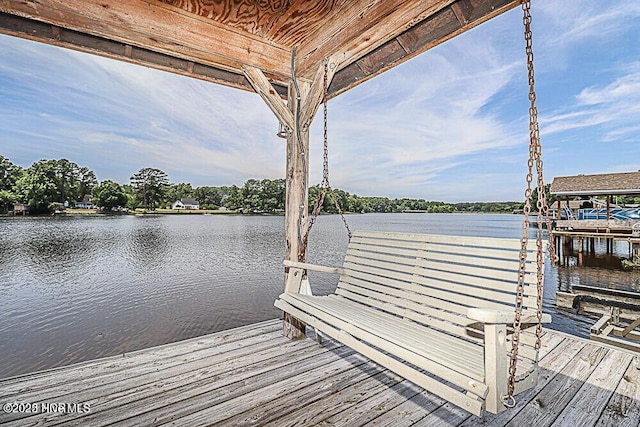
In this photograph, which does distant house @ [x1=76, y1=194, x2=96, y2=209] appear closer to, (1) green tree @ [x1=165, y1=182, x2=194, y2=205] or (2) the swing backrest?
(1) green tree @ [x1=165, y1=182, x2=194, y2=205]

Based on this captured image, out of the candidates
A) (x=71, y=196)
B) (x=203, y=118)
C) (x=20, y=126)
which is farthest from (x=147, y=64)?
(x=71, y=196)

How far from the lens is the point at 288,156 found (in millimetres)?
2730

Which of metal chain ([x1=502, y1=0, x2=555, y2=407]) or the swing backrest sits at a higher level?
metal chain ([x1=502, y1=0, x2=555, y2=407])

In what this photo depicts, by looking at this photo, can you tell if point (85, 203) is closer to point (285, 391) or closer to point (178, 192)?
point (178, 192)

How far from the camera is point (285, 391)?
5.94 ft

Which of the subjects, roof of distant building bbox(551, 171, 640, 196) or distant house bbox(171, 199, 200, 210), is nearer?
roof of distant building bbox(551, 171, 640, 196)

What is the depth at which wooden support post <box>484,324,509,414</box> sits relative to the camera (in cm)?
111

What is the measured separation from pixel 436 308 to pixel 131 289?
32.4 feet

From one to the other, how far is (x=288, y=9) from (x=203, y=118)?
68.9ft

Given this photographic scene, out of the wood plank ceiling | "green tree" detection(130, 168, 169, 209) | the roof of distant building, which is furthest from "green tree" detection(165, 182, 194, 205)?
the wood plank ceiling

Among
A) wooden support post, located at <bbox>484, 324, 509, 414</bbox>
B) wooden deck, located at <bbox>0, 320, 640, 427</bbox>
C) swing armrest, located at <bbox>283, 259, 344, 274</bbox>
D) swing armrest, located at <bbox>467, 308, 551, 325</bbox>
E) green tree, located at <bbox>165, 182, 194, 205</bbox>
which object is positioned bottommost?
wooden deck, located at <bbox>0, 320, 640, 427</bbox>

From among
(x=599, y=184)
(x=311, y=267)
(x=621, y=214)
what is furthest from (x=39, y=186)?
(x=621, y=214)

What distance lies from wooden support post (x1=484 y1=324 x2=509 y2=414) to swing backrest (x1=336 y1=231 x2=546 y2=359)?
320 millimetres

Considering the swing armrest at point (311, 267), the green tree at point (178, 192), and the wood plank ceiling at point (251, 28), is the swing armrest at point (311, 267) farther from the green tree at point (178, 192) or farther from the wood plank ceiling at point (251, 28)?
the green tree at point (178, 192)
